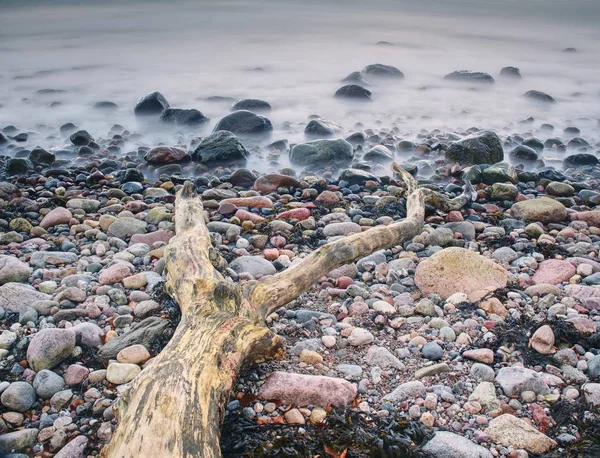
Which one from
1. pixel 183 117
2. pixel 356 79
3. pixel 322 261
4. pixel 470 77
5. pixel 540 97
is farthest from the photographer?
pixel 470 77

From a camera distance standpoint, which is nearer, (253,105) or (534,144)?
(534,144)

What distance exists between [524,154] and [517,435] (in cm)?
584

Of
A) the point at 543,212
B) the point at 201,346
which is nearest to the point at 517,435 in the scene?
the point at 201,346

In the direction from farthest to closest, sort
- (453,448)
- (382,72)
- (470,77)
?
(470,77), (382,72), (453,448)

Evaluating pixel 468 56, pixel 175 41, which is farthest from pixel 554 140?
pixel 175 41

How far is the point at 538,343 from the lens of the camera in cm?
280

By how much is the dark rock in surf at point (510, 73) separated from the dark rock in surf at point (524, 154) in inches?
337

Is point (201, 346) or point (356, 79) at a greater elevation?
point (201, 346)

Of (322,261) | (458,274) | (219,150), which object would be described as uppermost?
(322,261)

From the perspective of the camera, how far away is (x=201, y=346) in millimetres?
2287

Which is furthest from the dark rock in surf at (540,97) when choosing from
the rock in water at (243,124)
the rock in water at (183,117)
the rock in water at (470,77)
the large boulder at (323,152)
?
the rock in water at (183,117)

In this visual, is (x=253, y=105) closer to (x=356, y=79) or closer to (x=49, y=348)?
(x=356, y=79)

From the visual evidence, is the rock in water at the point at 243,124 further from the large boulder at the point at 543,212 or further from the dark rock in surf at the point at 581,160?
the large boulder at the point at 543,212

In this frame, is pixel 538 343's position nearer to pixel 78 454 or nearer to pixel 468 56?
pixel 78 454
